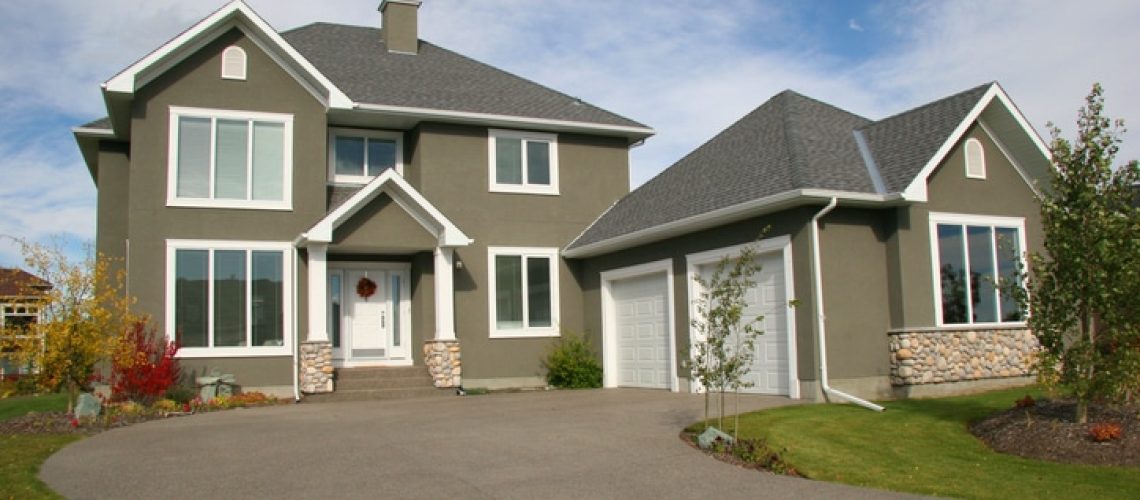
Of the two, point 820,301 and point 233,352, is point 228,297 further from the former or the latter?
point 820,301

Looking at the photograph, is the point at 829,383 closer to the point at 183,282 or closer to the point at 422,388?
the point at 422,388

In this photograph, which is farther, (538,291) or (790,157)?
(538,291)

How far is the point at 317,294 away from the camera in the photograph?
17109 millimetres

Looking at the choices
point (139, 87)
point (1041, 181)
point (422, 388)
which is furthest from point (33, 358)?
point (1041, 181)

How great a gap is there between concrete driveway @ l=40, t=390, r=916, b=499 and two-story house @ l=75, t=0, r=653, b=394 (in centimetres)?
353

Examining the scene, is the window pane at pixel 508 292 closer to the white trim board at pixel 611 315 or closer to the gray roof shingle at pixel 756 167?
the gray roof shingle at pixel 756 167

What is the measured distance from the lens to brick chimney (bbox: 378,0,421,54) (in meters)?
22.5

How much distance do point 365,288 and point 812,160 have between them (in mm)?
9414

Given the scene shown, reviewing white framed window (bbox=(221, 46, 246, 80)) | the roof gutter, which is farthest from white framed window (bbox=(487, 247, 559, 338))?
the roof gutter

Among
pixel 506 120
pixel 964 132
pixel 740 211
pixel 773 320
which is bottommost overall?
pixel 773 320

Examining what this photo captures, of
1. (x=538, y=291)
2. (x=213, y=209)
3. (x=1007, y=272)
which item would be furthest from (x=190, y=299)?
(x=1007, y=272)

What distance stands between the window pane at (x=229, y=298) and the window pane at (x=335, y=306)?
2.01m

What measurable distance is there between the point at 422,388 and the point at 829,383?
25.7ft

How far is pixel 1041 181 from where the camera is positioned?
16078 mm
